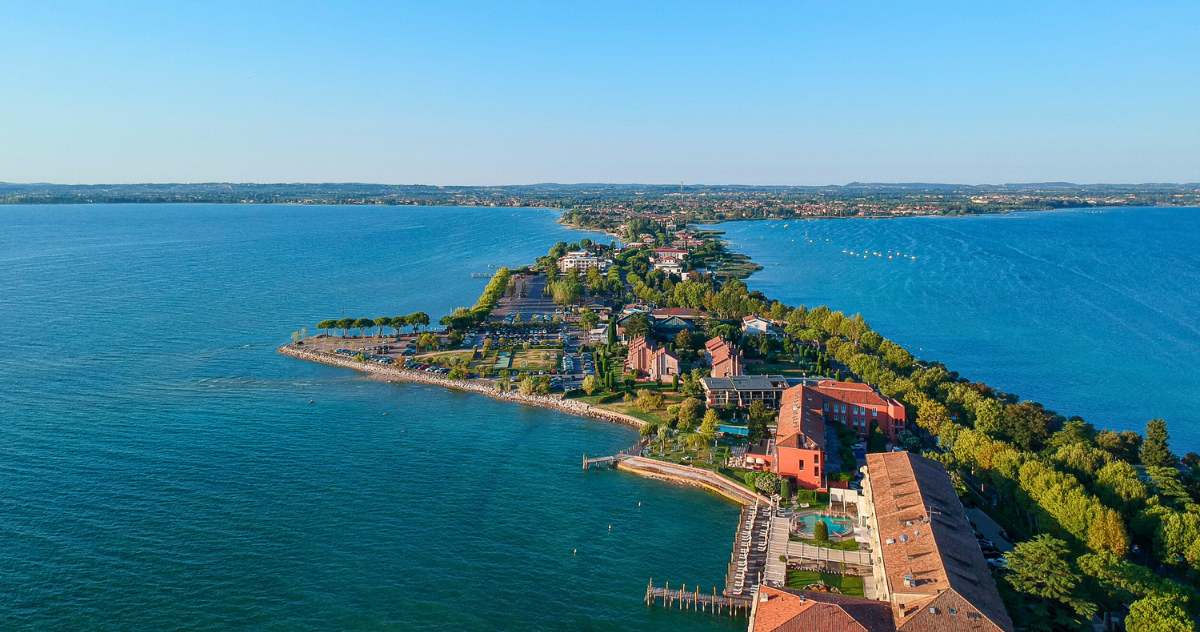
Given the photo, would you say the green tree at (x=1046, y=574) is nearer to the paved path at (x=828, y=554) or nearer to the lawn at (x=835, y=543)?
the paved path at (x=828, y=554)

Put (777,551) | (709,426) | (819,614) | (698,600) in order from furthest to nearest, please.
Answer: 1. (709,426)
2. (777,551)
3. (698,600)
4. (819,614)

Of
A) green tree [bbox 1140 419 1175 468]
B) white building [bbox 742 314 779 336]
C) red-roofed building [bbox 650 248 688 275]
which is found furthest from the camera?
red-roofed building [bbox 650 248 688 275]

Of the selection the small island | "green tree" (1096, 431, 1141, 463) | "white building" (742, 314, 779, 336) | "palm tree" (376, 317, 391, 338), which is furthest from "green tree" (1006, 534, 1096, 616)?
"palm tree" (376, 317, 391, 338)

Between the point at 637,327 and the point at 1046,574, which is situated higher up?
the point at 637,327

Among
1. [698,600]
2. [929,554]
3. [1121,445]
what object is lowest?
[698,600]

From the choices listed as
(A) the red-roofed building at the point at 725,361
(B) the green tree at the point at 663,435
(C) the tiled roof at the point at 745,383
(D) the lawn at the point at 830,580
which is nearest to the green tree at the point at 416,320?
(A) the red-roofed building at the point at 725,361

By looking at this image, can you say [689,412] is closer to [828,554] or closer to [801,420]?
[801,420]

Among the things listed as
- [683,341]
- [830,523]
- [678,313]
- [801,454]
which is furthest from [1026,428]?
[678,313]

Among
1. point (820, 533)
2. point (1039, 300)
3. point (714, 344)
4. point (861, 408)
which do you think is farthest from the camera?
point (1039, 300)

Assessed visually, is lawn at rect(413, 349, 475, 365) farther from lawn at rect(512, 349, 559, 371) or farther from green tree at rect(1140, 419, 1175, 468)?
green tree at rect(1140, 419, 1175, 468)
